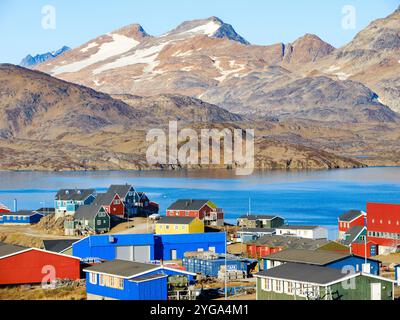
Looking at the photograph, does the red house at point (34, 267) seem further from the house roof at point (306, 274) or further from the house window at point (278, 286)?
the house window at point (278, 286)

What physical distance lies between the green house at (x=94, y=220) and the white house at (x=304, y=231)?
899 centimetres

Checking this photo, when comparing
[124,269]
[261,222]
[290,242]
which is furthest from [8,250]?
[261,222]

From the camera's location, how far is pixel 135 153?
145625mm

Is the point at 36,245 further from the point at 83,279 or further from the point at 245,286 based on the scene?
the point at 245,286

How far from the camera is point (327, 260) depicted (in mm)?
24953

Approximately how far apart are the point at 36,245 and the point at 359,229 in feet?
47.8

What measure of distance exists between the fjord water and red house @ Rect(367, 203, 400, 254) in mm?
6957

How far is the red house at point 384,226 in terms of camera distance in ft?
122

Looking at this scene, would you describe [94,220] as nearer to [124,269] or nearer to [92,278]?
[92,278]

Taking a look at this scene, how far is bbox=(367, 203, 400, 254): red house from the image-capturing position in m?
37.2

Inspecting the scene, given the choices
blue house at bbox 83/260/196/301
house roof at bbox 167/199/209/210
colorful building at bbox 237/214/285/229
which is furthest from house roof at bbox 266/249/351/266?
house roof at bbox 167/199/209/210

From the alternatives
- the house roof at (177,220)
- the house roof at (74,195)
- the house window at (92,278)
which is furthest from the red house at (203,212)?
the house window at (92,278)

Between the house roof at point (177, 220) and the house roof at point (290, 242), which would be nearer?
the house roof at point (290, 242)
